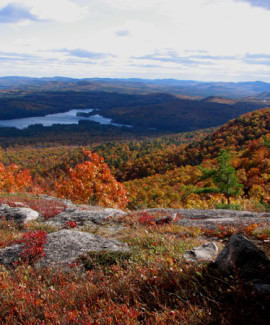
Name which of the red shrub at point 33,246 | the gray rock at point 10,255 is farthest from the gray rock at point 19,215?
the gray rock at point 10,255

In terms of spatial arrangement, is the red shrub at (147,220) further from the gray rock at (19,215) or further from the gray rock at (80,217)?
the gray rock at (19,215)

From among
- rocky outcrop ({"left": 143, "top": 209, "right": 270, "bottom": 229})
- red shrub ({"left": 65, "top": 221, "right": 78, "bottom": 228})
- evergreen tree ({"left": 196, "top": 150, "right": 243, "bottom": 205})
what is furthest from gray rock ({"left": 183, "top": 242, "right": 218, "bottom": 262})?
evergreen tree ({"left": 196, "top": 150, "right": 243, "bottom": 205})

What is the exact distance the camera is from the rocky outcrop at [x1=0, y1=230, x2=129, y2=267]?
19.9 feet

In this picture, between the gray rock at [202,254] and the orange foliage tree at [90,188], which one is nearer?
the gray rock at [202,254]

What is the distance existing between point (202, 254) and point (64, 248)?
12.6ft

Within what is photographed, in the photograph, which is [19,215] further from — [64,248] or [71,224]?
Answer: [64,248]

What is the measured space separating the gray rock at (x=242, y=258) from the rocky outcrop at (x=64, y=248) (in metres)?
2.95

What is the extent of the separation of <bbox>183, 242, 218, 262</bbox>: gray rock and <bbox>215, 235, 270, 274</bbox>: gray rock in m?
0.72

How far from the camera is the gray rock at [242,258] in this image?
12.5 ft

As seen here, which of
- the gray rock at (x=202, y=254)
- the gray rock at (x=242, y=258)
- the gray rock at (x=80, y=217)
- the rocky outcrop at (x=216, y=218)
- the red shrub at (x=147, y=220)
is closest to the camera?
the gray rock at (x=242, y=258)

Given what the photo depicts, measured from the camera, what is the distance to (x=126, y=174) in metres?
89.9

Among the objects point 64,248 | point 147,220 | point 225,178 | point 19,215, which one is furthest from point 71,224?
point 225,178

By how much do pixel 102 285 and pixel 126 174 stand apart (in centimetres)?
8573

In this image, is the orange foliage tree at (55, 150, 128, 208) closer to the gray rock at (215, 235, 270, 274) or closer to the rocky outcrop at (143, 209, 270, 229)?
the rocky outcrop at (143, 209, 270, 229)
